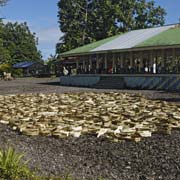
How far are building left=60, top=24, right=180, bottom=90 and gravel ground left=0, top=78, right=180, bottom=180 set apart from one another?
1903 centimetres

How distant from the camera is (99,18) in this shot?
67.3 m

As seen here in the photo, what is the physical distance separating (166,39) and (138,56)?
5173 mm

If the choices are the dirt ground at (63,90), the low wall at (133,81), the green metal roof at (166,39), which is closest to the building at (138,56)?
the green metal roof at (166,39)

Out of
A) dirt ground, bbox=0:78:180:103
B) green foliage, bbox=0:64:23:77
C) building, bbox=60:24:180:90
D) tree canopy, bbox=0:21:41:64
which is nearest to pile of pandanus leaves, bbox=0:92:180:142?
dirt ground, bbox=0:78:180:103

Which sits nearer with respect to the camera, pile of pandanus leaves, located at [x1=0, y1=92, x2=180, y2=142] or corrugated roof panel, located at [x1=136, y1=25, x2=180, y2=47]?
pile of pandanus leaves, located at [x1=0, y1=92, x2=180, y2=142]

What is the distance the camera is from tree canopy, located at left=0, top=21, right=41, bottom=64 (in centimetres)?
9856

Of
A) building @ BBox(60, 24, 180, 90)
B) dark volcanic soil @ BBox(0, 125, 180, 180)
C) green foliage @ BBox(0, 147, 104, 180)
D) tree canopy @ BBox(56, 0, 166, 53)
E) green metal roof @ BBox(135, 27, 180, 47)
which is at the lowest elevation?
dark volcanic soil @ BBox(0, 125, 180, 180)

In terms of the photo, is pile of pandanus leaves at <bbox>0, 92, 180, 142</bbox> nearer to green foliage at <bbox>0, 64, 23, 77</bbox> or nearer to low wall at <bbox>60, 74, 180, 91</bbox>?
Answer: low wall at <bbox>60, 74, 180, 91</bbox>

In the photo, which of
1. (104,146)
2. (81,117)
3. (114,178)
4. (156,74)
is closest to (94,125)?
(81,117)

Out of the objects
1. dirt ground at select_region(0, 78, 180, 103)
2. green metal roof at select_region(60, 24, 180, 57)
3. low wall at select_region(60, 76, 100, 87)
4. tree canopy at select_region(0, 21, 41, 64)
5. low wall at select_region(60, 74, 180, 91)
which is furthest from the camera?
tree canopy at select_region(0, 21, 41, 64)

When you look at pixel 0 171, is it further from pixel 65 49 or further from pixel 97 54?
pixel 65 49

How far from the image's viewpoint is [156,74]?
2936 cm

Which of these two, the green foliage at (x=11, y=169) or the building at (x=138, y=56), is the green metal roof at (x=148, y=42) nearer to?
the building at (x=138, y=56)

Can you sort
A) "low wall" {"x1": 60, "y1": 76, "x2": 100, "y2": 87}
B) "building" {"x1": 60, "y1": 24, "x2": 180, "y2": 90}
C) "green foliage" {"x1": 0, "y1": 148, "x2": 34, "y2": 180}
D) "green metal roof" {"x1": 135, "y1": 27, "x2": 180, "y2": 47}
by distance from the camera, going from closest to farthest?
"green foliage" {"x1": 0, "y1": 148, "x2": 34, "y2": 180} → "green metal roof" {"x1": 135, "y1": 27, "x2": 180, "y2": 47} → "building" {"x1": 60, "y1": 24, "x2": 180, "y2": 90} → "low wall" {"x1": 60, "y1": 76, "x2": 100, "y2": 87}
